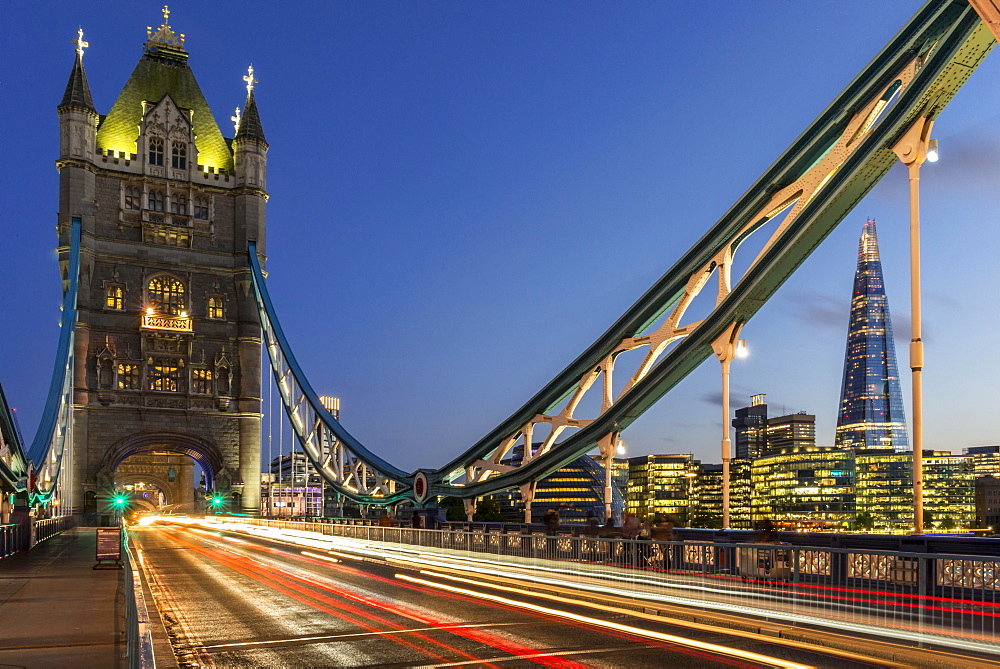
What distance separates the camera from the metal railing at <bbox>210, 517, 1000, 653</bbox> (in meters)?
12.3

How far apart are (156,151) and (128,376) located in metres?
17.9

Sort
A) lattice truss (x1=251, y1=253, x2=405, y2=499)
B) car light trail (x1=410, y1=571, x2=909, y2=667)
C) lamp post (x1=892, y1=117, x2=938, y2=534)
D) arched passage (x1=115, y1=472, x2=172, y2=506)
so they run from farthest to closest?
1. arched passage (x1=115, y1=472, x2=172, y2=506)
2. lattice truss (x1=251, y1=253, x2=405, y2=499)
3. lamp post (x1=892, y1=117, x2=938, y2=534)
4. car light trail (x1=410, y1=571, x2=909, y2=667)

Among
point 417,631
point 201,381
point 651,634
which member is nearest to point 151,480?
point 201,381

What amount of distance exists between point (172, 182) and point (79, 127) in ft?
A: 24.7

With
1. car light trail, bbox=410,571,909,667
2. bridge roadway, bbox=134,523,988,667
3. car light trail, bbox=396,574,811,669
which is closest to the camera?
car light trail, bbox=396,574,811,669

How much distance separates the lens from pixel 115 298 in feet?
233

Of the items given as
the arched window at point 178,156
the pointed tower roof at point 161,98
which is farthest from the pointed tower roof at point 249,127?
the arched window at point 178,156

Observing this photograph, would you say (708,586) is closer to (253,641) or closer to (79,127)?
(253,641)

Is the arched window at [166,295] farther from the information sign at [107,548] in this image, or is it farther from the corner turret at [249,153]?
the information sign at [107,548]

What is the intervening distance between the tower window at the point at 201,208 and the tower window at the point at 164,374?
11.3 metres

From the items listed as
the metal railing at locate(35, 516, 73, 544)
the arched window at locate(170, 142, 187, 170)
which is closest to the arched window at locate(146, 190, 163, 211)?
the arched window at locate(170, 142, 187, 170)

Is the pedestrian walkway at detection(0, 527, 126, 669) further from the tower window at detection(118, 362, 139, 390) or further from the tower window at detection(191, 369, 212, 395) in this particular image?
the tower window at detection(191, 369, 212, 395)

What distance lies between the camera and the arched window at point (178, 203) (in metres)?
74.9

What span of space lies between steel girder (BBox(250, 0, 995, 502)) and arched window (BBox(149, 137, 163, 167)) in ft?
162
